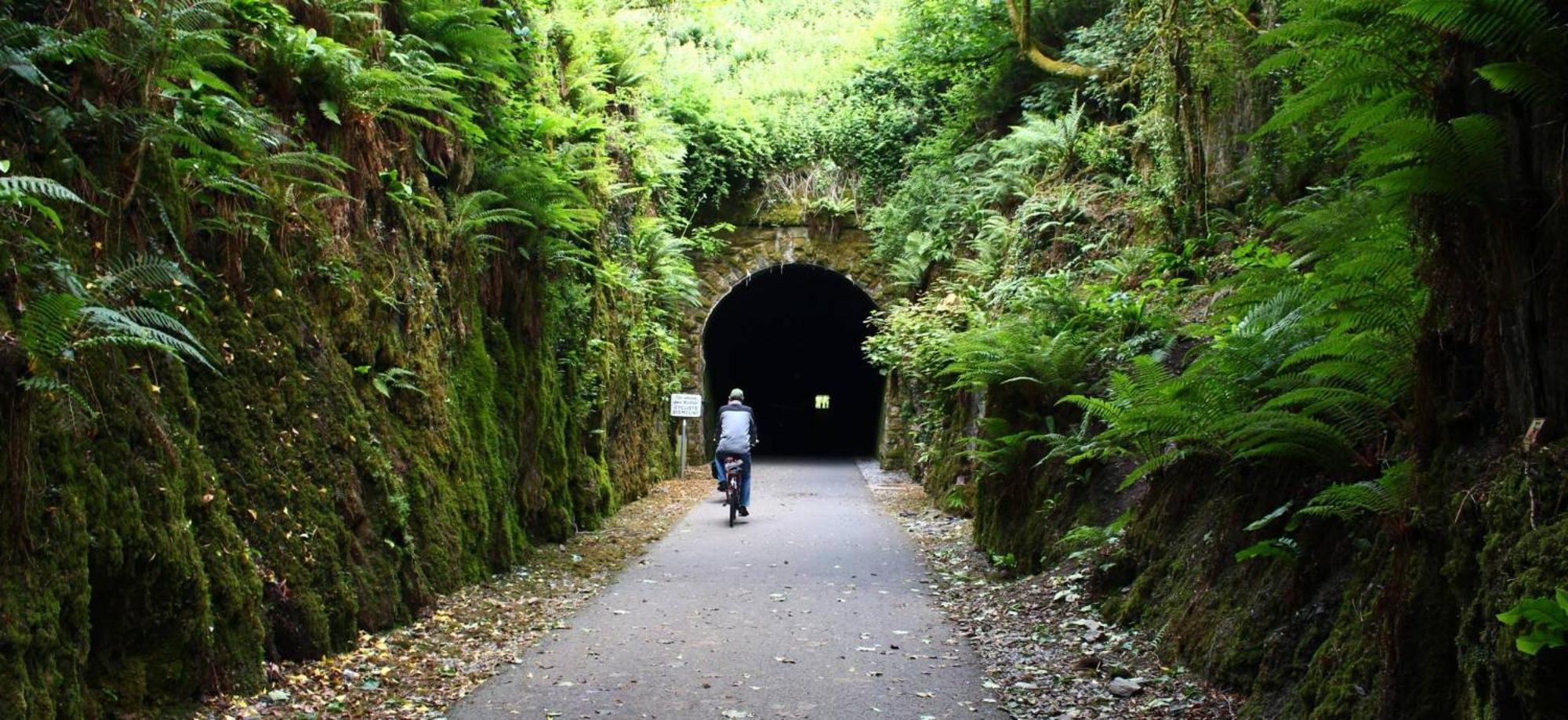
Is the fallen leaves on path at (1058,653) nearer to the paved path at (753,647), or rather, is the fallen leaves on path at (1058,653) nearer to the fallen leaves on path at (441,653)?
the paved path at (753,647)

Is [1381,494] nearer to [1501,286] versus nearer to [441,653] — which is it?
[1501,286]

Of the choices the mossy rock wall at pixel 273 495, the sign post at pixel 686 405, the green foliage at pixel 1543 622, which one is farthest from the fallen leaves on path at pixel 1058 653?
the sign post at pixel 686 405

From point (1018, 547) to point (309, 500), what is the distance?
18.5ft

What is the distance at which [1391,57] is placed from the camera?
135 inches

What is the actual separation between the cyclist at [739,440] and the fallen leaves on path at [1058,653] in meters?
3.99

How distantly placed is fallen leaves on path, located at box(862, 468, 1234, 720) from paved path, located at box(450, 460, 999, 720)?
212 millimetres

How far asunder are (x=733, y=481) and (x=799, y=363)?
80.7 ft

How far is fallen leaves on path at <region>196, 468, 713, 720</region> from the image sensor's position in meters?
4.61

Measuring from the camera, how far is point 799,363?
3691 cm

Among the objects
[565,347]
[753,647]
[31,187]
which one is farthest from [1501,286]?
[565,347]

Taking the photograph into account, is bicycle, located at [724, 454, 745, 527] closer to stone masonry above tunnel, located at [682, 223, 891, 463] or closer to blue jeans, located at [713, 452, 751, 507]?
blue jeans, located at [713, 452, 751, 507]

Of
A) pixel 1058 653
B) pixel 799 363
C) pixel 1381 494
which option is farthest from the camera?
pixel 799 363

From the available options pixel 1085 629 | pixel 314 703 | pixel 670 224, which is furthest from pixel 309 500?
pixel 670 224

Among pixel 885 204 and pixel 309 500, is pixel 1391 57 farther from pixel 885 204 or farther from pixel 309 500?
pixel 885 204
